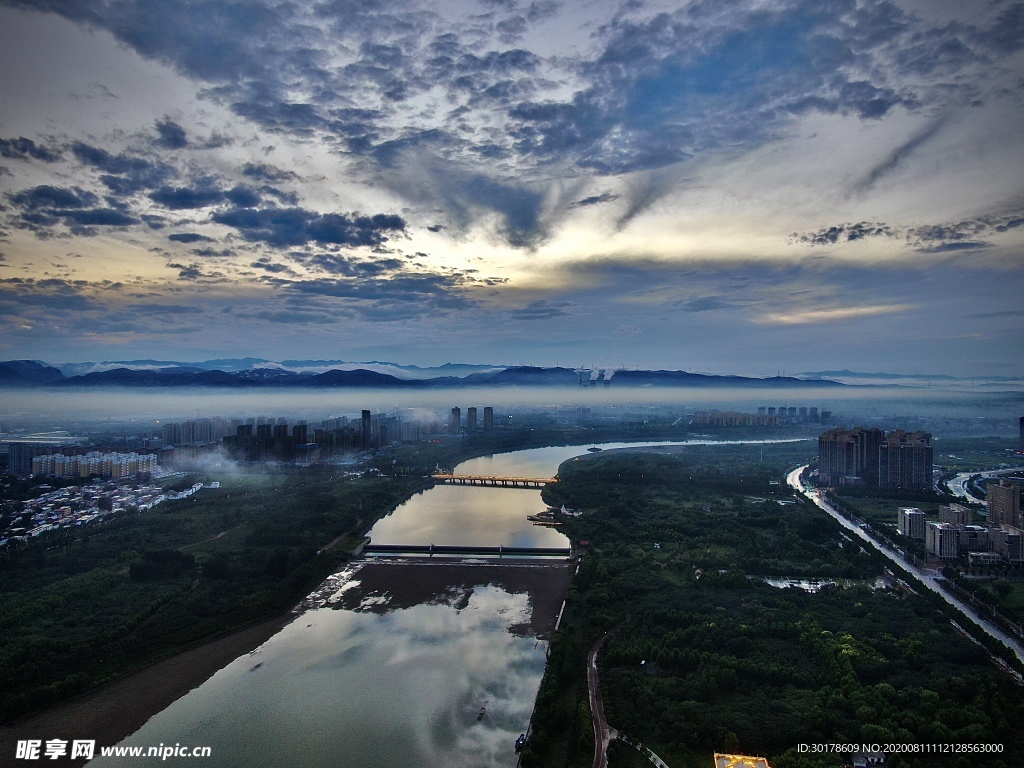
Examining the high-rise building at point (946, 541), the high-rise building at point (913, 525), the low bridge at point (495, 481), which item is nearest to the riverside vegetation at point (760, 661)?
the high-rise building at point (946, 541)

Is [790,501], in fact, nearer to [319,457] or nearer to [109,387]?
[319,457]

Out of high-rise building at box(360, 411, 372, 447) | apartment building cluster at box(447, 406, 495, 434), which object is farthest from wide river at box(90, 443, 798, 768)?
apartment building cluster at box(447, 406, 495, 434)

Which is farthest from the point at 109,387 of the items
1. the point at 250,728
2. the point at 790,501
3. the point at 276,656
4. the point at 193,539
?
the point at 790,501

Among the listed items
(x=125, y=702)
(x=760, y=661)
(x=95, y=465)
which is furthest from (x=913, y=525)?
(x=95, y=465)

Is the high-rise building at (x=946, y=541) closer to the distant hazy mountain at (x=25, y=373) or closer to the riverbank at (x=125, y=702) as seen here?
the riverbank at (x=125, y=702)

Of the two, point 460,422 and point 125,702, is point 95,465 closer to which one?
point 125,702

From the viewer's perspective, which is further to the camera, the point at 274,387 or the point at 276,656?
the point at 274,387

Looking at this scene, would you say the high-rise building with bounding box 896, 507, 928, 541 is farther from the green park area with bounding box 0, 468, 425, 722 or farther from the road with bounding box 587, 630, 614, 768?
the green park area with bounding box 0, 468, 425, 722
